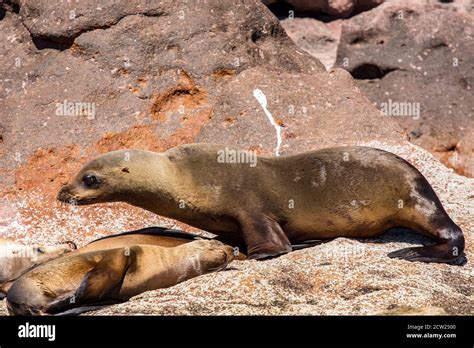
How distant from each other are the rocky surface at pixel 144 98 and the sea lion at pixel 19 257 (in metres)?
1.08

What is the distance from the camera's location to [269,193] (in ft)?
22.4

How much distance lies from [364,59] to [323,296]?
7.19 metres

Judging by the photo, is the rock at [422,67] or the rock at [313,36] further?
the rock at [313,36]

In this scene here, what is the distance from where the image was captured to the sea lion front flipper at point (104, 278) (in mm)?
5406

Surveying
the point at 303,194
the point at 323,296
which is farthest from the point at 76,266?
the point at 303,194

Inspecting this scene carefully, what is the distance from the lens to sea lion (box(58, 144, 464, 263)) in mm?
6715

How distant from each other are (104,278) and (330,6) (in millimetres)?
9252

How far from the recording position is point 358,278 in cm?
562

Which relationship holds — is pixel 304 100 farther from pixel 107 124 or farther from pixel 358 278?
pixel 358 278

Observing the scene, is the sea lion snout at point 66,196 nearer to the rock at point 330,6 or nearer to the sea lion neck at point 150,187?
the sea lion neck at point 150,187

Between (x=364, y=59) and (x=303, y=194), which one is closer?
(x=303, y=194)

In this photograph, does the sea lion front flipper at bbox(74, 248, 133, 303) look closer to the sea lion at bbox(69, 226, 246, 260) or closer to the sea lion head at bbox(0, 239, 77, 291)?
the sea lion at bbox(69, 226, 246, 260)

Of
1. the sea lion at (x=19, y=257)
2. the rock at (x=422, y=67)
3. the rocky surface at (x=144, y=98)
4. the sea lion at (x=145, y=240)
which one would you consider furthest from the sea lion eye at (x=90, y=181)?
the rock at (x=422, y=67)

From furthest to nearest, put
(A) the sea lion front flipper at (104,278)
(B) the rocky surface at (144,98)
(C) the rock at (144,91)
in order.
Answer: (C) the rock at (144,91), (B) the rocky surface at (144,98), (A) the sea lion front flipper at (104,278)
